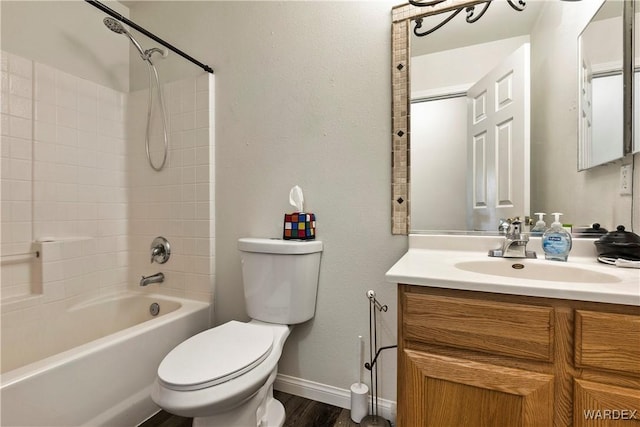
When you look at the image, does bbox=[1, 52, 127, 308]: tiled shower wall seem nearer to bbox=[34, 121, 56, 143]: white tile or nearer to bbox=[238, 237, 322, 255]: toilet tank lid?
bbox=[34, 121, 56, 143]: white tile

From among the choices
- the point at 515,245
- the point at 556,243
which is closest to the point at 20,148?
the point at 515,245

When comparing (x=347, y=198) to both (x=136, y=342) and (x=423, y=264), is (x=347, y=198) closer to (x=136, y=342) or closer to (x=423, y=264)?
(x=423, y=264)

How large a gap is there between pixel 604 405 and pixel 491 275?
15.3 inches

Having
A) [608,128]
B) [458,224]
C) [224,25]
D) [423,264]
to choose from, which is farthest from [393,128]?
[224,25]

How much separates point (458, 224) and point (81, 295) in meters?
2.04

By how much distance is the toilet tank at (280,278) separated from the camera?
135 cm

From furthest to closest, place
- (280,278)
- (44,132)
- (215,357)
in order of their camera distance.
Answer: (44,132)
(280,278)
(215,357)

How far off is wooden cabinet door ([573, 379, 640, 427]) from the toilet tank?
0.96 m

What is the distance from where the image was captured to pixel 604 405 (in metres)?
0.64

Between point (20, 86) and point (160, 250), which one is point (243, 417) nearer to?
point (160, 250)

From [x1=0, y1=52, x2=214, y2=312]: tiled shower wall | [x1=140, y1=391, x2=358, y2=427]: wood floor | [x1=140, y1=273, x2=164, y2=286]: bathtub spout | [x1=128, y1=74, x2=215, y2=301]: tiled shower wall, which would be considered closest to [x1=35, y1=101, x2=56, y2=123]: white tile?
[x1=0, y1=52, x2=214, y2=312]: tiled shower wall

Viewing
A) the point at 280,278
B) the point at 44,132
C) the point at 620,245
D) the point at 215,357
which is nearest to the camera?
the point at 620,245

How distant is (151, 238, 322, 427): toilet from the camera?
0.93 m

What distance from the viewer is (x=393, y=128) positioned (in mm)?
1305
